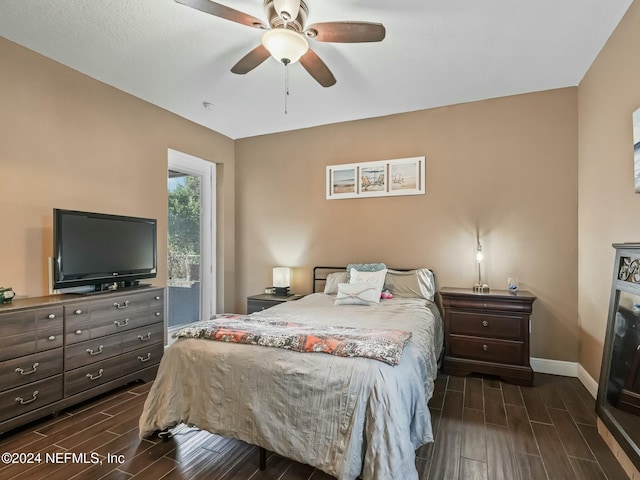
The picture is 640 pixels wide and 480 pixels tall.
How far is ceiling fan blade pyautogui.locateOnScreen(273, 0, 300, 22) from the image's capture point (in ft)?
6.45

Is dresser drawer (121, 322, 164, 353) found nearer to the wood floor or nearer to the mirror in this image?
the wood floor

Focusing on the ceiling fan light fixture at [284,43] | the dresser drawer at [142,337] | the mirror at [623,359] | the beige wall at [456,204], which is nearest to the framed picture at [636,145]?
the mirror at [623,359]

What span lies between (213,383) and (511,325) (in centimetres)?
268

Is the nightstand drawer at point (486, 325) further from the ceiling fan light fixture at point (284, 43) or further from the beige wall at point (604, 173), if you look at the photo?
the ceiling fan light fixture at point (284, 43)

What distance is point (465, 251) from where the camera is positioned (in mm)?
3703

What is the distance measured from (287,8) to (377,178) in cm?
242

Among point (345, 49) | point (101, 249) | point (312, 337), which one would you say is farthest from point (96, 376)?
point (345, 49)

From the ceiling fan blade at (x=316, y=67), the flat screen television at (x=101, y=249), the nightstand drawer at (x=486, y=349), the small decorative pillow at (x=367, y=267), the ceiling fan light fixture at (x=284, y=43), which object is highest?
the ceiling fan blade at (x=316, y=67)

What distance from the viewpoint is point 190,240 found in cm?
458

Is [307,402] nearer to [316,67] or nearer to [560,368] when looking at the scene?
[316,67]

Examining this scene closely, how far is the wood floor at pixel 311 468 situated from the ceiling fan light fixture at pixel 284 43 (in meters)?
2.48

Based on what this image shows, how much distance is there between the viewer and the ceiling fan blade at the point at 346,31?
76.9 inches

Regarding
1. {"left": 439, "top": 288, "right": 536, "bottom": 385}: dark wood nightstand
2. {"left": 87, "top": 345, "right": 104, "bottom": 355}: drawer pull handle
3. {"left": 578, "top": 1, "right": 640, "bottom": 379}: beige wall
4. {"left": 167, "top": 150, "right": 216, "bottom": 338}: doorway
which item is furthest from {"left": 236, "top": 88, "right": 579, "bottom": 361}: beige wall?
{"left": 87, "top": 345, "right": 104, "bottom": 355}: drawer pull handle

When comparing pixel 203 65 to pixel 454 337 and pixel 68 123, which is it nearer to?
pixel 68 123
